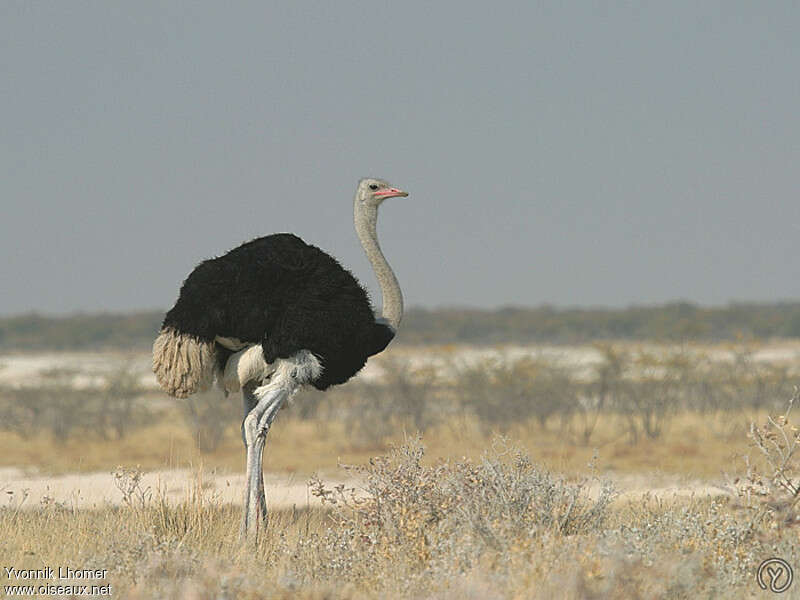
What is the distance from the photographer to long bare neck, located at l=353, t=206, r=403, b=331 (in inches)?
348

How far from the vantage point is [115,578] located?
21.4 ft

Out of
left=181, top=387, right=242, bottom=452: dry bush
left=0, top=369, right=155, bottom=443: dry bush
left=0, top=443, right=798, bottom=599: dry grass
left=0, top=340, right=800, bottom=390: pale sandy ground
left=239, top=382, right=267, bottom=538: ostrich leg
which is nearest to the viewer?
left=0, top=443, right=798, bottom=599: dry grass

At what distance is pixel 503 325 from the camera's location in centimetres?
7344

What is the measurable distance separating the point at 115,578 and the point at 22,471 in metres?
10.6

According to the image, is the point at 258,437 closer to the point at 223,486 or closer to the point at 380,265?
the point at 380,265

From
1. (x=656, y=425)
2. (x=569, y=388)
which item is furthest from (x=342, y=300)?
(x=569, y=388)

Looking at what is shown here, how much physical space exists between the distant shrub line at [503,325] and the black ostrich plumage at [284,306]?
5466 centimetres

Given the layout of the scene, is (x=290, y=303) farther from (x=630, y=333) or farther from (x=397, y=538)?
(x=630, y=333)

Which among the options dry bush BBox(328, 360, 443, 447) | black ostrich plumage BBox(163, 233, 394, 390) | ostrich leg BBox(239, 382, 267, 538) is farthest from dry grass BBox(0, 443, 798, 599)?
dry bush BBox(328, 360, 443, 447)

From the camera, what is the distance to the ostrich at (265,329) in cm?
820

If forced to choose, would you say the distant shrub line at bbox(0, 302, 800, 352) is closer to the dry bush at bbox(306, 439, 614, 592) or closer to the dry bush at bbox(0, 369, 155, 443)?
the dry bush at bbox(0, 369, 155, 443)
